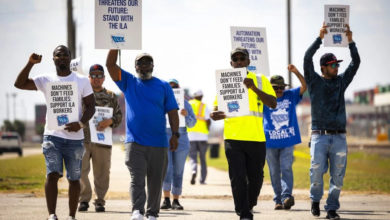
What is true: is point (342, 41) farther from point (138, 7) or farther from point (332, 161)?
point (138, 7)

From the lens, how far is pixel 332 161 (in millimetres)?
9844

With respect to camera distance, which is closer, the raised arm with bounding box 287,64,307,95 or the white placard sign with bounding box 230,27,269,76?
the raised arm with bounding box 287,64,307,95

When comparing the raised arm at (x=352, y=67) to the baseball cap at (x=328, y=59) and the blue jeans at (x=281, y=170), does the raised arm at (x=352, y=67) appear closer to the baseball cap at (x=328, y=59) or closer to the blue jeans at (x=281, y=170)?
the baseball cap at (x=328, y=59)

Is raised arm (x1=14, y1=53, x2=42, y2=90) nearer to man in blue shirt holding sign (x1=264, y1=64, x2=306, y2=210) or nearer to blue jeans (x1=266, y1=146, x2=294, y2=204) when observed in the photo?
man in blue shirt holding sign (x1=264, y1=64, x2=306, y2=210)

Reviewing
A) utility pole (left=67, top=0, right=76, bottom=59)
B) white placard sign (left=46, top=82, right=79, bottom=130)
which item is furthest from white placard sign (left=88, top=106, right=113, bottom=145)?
utility pole (left=67, top=0, right=76, bottom=59)

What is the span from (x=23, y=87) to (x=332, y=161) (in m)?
4.26

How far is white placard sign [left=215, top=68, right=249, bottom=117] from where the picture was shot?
868cm

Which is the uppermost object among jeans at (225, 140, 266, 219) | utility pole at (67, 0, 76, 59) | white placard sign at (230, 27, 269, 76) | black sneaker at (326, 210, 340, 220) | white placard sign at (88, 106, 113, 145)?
utility pole at (67, 0, 76, 59)

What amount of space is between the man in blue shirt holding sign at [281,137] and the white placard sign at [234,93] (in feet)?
8.70

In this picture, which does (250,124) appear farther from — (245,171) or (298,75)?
(298,75)

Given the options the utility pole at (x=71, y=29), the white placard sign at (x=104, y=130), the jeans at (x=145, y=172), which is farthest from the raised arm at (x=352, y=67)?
the utility pole at (x=71, y=29)

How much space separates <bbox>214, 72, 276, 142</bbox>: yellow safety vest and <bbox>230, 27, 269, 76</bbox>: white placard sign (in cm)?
323

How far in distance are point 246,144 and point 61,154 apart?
224cm

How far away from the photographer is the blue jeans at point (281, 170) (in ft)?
37.3
